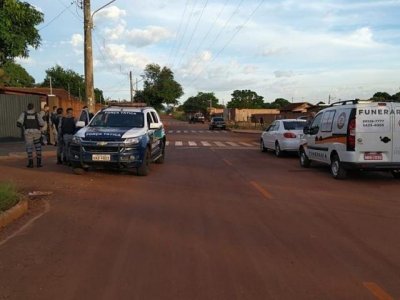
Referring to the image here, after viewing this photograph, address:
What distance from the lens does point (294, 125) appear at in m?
20.8

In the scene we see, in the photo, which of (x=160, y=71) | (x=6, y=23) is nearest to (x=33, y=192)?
(x=6, y=23)

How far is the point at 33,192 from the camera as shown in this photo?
440 inches

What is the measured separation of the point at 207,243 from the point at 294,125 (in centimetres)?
1438

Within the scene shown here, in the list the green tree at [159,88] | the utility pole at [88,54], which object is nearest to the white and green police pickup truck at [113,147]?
the utility pole at [88,54]

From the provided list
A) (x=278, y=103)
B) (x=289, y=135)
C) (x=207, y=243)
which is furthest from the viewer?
(x=278, y=103)

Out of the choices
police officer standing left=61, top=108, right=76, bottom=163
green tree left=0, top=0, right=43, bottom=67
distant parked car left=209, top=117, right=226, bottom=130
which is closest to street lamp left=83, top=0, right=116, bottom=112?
green tree left=0, top=0, right=43, bottom=67

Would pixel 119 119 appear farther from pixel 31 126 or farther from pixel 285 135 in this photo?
pixel 285 135

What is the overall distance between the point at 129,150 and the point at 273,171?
14.4 ft

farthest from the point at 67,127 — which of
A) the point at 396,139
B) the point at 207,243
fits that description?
the point at 207,243

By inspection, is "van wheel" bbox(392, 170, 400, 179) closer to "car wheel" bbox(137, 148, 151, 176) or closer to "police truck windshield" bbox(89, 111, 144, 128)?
"car wheel" bbox(137, 148, 151, 176)

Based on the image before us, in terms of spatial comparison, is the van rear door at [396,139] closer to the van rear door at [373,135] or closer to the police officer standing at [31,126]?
the van rear door at [373,135]

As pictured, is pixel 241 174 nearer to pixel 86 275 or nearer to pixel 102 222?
pixel 102 222

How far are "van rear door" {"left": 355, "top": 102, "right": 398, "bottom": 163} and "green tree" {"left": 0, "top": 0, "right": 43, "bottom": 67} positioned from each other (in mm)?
15461

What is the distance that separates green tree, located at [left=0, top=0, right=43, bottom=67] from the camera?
2273cm
